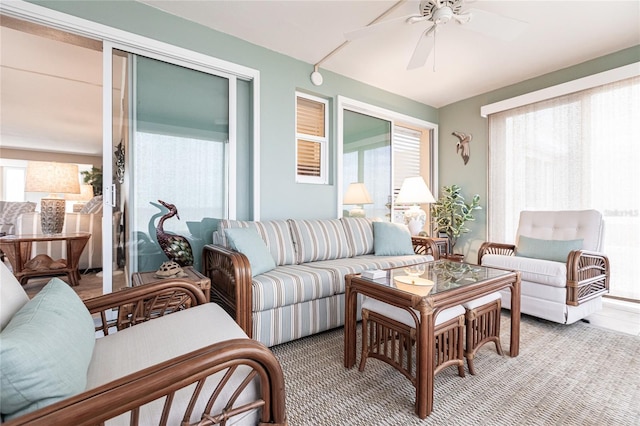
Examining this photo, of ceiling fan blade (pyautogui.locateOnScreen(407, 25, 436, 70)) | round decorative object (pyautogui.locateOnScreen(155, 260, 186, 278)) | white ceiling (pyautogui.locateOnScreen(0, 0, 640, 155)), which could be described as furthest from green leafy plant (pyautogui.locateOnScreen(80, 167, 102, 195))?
ceiling fan blade (pyautogui.locateOnScreen(407, 25, 436, 70))

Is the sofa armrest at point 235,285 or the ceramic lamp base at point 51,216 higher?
the ceramic lamp base at point 51,216

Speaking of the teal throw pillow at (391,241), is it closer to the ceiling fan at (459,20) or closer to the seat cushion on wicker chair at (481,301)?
the seat cushion on wicker chair at (481,301)

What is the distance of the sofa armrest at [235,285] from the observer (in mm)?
1854

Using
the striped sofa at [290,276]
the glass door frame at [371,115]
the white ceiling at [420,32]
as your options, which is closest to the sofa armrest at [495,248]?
the striped sofa at [290,276]

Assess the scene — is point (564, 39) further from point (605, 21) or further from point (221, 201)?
point (221, 201)

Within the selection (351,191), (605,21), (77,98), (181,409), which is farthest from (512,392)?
(77,98)

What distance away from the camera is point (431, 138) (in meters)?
4.76

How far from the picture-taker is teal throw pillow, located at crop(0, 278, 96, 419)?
0.61 m

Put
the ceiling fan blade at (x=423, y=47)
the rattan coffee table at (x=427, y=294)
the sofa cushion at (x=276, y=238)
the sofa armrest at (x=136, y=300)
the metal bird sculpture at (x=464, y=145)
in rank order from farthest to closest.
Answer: the metal bird sculpture at (x=464, y=145), the sofa cushion at (x=276, y=238), the ceiling fan blade at (x=423, y=47), the rattan coffee table at (x=427, y=294), the sofa armrest at (x=136, y=300)

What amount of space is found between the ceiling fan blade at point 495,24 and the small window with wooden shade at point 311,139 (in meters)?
1.85

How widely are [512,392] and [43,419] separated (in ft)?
6.38

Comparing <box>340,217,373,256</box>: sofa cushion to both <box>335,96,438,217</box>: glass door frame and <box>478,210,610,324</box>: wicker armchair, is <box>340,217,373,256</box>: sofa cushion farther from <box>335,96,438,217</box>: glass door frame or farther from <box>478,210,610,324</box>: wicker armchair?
<box>478,210,610,324</box>: wicker armchair

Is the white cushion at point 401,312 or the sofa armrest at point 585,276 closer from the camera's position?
the white cushion at point 401,312

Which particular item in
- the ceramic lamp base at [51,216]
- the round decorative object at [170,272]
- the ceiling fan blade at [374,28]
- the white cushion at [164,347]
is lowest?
the white cushion at [164,347]
